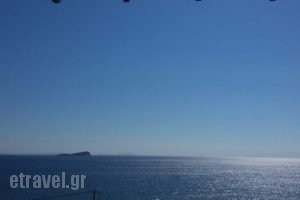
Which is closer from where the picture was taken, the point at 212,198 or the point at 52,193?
the point at 52,193

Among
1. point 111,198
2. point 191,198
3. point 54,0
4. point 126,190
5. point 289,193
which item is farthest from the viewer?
point 289,193

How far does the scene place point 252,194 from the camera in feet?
304

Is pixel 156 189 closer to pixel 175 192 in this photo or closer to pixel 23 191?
pixel 175 192

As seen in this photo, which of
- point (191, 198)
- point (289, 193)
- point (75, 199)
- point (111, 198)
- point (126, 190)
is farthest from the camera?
point (289, 193)

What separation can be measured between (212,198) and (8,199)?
3802cm

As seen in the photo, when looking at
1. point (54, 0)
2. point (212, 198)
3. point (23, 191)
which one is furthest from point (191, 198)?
point (54, 0)

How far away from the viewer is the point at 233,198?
277 feet

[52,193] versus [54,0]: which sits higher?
[54,0]

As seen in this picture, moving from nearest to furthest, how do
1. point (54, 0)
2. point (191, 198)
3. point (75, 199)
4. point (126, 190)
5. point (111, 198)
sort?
point (54, 0) < point (75, 199) < point (111, 198) < point (191, 198) < point (126, 190)

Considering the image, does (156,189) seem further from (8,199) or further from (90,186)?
(8,199)

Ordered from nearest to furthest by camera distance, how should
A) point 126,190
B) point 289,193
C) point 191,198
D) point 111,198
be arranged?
1. point 111,198
2. point 191,198
3. point 126,190
4. point 289,193

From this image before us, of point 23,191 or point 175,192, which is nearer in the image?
point 23,191

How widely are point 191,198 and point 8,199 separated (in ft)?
110

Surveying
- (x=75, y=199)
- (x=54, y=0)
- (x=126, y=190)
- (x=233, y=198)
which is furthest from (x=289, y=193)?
(x=54, y=0)
